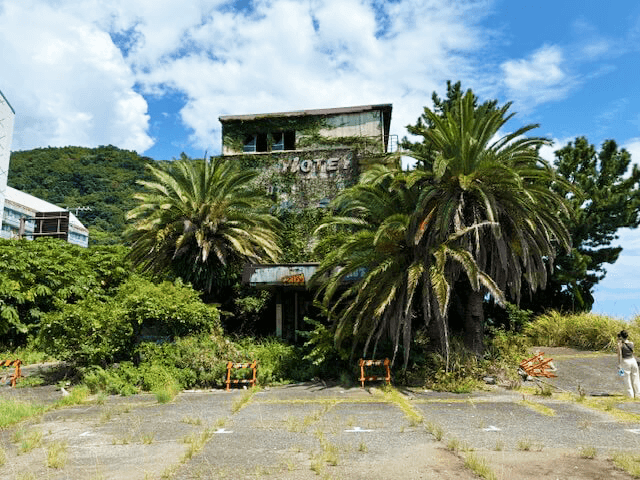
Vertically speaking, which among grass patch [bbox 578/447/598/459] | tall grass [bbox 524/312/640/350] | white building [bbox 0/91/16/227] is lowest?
grass patch [bbox 578/447/598/459]

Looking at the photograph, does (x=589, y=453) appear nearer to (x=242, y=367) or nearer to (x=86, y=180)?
(x=242, y=367)

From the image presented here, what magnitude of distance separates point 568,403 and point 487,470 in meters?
7.58

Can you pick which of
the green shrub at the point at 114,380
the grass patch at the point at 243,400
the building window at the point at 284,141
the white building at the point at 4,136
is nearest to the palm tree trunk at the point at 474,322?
the grass patch at the point at 243,400

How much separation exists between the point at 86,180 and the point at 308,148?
75.1 meters

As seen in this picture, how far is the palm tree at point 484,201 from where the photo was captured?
15711 mm

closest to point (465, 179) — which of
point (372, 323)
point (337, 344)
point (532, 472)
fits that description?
point (372, 323)

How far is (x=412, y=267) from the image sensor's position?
15.3 meters

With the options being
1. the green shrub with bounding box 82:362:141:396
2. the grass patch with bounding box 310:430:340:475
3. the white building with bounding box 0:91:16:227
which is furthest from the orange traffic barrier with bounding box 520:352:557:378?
the white building with bounding box 0:91:16:227

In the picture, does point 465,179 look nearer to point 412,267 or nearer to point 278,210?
point 412,267

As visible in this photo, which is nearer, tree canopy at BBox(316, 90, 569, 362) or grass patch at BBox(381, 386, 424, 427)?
grass patch at BBox(381, 386, 424, 427)

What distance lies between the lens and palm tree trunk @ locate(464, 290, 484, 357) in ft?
55.2

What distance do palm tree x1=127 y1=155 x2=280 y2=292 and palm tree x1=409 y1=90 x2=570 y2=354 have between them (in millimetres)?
9487

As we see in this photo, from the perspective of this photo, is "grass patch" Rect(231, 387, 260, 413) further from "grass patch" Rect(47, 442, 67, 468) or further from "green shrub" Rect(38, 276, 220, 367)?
"grass patch" Rect(47, 442, 67, 468)

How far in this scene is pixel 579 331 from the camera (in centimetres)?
2172
